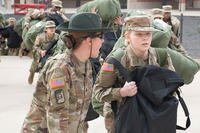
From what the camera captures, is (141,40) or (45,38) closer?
(141,40)

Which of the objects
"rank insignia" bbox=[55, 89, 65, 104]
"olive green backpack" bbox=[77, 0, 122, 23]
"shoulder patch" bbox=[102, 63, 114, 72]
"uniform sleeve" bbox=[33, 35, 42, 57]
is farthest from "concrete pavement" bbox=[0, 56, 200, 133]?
"rank insignia" bbox=[55, 89, 65, 104]

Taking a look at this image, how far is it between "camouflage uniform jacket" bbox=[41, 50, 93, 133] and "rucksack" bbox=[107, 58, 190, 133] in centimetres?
21

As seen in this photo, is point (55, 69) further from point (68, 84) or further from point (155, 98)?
point (155, 98)

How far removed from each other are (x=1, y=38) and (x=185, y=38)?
245 inches

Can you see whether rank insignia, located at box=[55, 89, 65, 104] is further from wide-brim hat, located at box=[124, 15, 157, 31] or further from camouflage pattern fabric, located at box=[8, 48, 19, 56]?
camouflage pattern fabric, located at box=[8, 48, 19, 56]

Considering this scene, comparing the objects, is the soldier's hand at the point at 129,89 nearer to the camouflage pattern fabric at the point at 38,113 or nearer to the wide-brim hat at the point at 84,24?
the wide-brim hat at the point at 84,24

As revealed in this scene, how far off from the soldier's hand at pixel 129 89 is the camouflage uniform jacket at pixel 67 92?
0.70 feet

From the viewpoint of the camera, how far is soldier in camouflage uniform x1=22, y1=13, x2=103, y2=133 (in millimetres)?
2928

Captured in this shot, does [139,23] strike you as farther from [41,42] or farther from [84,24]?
[41,42]

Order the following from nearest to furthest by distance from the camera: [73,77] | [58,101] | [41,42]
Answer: [58,101] → [73,77] → [41,42]

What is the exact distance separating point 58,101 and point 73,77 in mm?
183

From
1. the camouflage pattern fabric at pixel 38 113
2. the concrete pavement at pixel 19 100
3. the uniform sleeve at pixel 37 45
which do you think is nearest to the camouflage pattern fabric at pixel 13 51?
the concrete pavement at pixel 19 100

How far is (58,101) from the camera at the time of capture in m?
2.90

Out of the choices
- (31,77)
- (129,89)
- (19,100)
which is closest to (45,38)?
(31,77)
